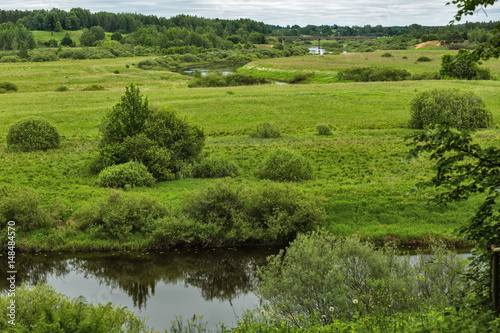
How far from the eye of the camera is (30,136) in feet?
117

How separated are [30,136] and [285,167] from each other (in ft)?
69.5

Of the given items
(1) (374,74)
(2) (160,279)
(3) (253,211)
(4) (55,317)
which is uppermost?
(1) (374,74)

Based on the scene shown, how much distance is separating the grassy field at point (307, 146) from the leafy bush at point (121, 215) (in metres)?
0.85

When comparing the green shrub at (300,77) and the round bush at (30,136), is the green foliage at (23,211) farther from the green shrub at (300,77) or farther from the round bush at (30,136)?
the green shrub at (300,77)

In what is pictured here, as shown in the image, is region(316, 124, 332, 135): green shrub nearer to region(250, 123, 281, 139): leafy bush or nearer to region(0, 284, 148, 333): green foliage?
region(250, 123, 281, 139): leafy bush

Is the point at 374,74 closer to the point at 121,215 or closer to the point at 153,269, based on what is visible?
the point at 121,215

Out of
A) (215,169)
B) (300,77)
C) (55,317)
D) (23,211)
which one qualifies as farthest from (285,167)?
(300,77)

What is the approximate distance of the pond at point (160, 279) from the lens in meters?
16.6

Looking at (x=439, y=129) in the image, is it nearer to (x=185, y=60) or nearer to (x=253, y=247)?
(x=253, y=247)

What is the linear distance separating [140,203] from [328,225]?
9.53 meters

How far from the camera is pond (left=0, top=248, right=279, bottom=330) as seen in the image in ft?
54.5

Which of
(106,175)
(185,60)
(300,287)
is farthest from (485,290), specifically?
(185,60)

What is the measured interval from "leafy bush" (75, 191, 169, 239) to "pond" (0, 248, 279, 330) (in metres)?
1.27

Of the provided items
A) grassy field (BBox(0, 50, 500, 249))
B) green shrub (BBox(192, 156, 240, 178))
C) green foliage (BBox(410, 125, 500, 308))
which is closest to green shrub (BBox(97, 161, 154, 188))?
grassy field (BBox(0, 50, 500, 249))
